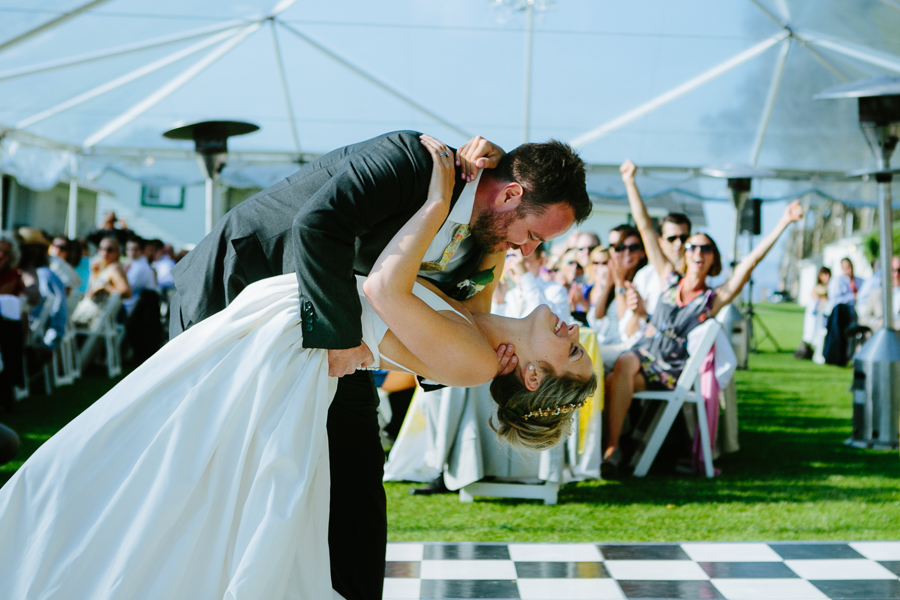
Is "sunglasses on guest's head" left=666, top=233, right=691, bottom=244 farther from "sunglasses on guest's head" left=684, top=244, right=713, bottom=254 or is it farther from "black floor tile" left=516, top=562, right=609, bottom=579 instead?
"black floor tile" left=516, top=562, right=609, bottom=579

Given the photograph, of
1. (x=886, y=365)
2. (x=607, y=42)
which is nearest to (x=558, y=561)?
(x=886, y=365)

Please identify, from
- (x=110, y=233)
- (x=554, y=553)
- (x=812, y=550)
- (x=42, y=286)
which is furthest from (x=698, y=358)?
(x=110, y=233)

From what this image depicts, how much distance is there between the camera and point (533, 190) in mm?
1840

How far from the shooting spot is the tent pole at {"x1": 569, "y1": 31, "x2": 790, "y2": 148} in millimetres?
9828

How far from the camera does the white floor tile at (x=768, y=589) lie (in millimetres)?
2715

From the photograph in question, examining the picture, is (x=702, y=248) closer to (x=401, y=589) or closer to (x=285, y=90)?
(x=401, y=589)

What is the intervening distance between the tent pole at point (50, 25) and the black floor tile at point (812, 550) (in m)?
7.08

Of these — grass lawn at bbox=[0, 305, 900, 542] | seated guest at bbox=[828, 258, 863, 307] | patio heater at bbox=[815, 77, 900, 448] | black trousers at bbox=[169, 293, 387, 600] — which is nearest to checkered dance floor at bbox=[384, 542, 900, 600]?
grass lawn at bbox=[0, 305, 900, 542]

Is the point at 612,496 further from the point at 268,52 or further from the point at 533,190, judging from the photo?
the point at 268,52

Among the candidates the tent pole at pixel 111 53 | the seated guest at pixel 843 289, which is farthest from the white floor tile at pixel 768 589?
the seated guest at pixel 843 289

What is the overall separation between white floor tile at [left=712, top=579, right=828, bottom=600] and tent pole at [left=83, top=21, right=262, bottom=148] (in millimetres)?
8425

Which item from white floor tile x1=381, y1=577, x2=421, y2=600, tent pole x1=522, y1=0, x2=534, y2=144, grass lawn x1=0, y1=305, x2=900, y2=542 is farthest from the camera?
tent pole x1=522, y1=0, x2=534, y2=144

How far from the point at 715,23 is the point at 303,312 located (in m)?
8.90

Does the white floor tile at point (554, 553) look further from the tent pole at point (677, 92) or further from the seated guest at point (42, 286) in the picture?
the tent pole at point (677, 92)
